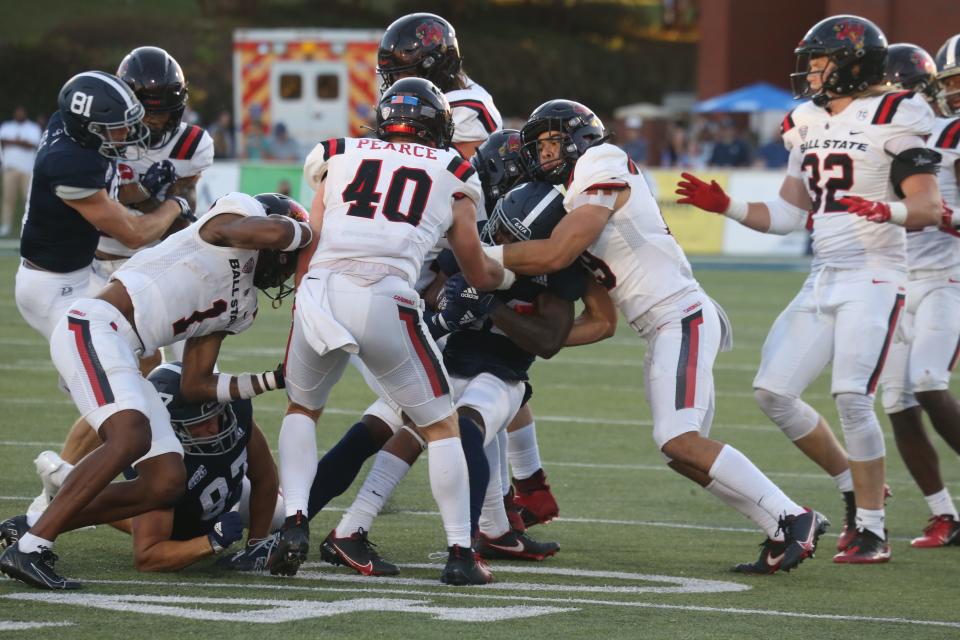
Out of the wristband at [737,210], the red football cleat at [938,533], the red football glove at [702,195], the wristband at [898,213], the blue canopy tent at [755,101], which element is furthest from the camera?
the blue canopy tent at [755,101]

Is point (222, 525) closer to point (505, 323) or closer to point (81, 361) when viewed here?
point (81, 361)

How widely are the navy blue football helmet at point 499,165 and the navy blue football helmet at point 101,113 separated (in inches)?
50.7

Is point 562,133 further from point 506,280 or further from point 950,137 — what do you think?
point 950,137

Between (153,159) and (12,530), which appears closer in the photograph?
(12,530)

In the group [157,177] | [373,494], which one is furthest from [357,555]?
[157,177]

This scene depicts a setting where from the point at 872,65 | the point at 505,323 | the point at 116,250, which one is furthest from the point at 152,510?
the point at 872,65

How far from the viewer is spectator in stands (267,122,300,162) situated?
76.7 ft

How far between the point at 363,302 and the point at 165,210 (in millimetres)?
1739

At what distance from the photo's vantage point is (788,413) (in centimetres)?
607

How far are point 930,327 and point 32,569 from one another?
3.85m

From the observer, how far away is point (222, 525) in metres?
5.33

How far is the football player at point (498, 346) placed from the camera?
18.1 ft

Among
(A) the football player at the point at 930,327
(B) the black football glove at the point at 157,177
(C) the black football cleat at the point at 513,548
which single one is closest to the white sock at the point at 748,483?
(C) the black football cleat at the point at 513,548

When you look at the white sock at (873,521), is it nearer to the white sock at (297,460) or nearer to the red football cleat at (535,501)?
the red football cleat at (535,501)
